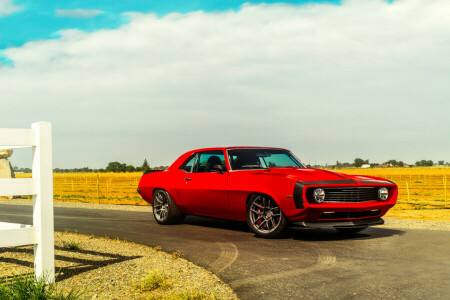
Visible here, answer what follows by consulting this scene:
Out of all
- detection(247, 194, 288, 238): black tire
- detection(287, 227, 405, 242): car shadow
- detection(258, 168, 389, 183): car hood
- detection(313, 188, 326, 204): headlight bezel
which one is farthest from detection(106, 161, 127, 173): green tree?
detection(313, 188, 326, 204): headlight bezel

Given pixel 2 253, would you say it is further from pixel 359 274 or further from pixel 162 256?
pixel 359 274

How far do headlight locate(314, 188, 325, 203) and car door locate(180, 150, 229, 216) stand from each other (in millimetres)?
1859

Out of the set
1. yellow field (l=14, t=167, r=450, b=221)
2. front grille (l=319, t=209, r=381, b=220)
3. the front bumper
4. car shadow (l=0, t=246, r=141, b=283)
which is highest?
front grille (l=319, t=209, r=381, b=220)

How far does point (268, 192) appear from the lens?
8312 millimetres

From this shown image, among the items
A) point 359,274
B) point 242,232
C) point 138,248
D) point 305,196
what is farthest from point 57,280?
point 242,232

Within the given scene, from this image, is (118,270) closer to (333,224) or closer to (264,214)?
(264,214)

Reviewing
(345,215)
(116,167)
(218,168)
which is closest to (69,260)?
(218,168)

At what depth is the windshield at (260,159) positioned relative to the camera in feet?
31.0

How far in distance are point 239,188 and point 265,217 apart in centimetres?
74

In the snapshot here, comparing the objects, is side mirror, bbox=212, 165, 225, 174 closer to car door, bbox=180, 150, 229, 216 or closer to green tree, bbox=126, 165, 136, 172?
car door, bbox=180, 150, 229, 216

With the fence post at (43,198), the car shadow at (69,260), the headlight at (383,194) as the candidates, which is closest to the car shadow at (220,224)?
the headlight at (383,194)

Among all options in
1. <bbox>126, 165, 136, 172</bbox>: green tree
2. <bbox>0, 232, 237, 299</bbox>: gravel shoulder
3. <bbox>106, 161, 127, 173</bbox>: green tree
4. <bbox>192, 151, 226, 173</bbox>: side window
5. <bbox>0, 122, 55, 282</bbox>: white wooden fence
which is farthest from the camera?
<bbox>106, 161, 127, 173</bbox>: green tree

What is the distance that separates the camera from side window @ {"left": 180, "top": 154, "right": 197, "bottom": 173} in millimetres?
10414

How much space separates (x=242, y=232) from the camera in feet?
31.1
